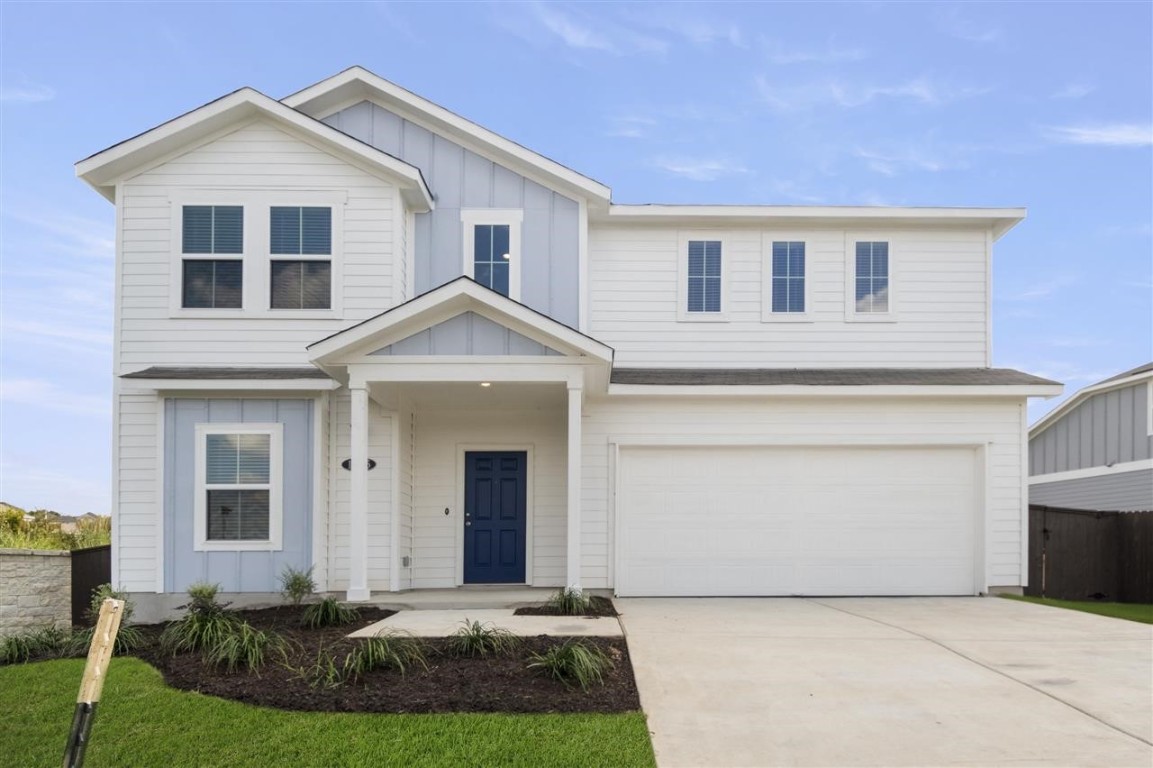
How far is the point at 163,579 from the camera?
1099cm

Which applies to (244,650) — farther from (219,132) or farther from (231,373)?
(219,132)

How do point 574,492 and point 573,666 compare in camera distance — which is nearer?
point 573,666

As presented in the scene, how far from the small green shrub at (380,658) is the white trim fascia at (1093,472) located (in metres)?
15.3

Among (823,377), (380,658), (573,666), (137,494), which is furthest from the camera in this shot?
(823,377)

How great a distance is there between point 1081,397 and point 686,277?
1122cm

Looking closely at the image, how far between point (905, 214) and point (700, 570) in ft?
20.4

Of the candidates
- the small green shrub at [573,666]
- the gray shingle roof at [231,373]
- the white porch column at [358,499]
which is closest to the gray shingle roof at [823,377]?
the white porch column at [358,499]

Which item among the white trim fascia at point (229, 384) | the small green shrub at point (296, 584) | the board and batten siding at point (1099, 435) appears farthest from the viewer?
the board and batten siding at point (1099, 435)

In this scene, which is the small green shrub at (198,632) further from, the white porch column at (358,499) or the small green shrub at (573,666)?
the small green shrub at (573,666)

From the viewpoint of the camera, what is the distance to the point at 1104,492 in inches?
694

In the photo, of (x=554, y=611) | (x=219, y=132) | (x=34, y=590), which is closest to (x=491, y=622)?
(x=554, y=611)

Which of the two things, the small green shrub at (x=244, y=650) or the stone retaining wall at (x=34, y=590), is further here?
the stone retaining wall at (x=34, y=590)

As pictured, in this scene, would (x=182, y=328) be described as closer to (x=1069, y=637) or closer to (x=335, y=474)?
(x=335, y=474)

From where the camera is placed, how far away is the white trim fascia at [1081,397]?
16422 mm
